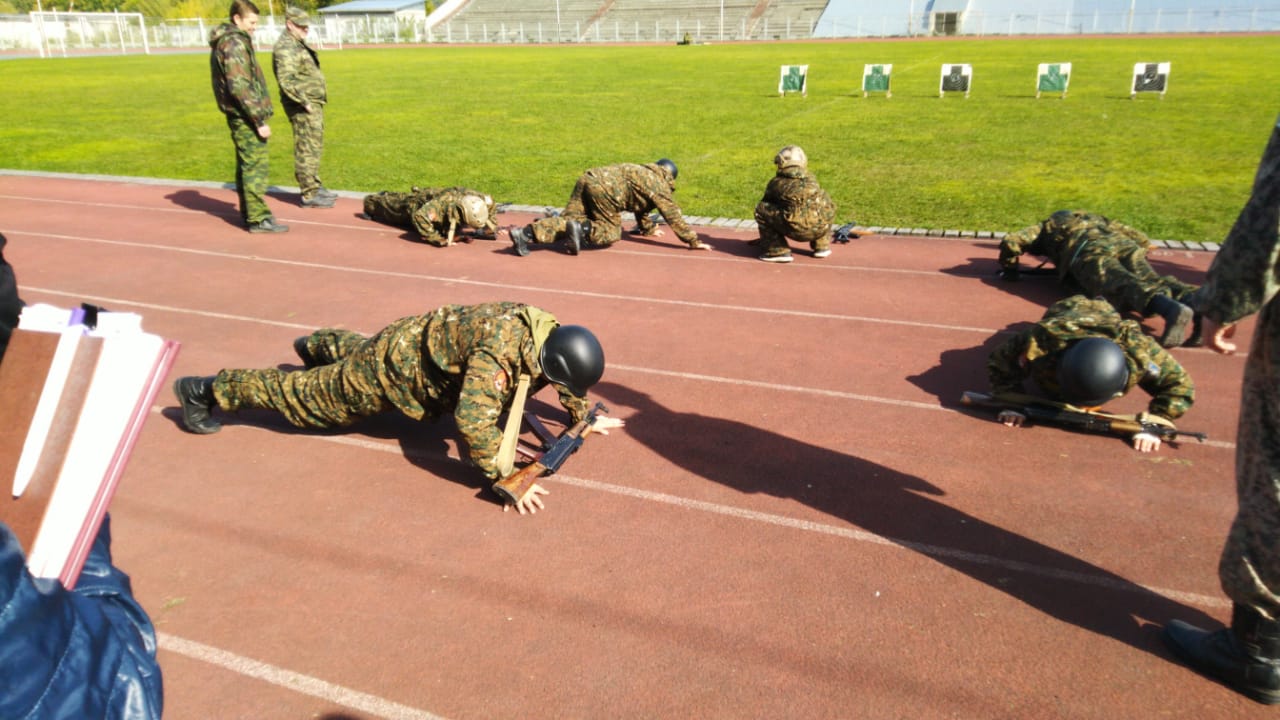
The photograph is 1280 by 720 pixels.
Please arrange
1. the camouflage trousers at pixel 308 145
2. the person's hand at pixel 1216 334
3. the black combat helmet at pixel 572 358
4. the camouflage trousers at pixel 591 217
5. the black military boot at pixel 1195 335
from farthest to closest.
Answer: the camouflage trousers at pixel 308 145, the camouflage trousers at pixel 591 217, the black military boot at pixel 1195 335, the black combat helmet at pixel 572 358, the person's hand at pixel 1216 334

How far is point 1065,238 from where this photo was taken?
8820 millimetres

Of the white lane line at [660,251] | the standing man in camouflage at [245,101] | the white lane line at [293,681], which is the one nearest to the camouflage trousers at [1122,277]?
the white lane line at [660,251]

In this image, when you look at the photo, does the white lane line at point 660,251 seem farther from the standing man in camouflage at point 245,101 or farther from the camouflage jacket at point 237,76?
the camouflage jacket at point 237,76

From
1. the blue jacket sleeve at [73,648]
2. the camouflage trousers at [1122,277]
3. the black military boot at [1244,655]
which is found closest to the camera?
the blue jacket sleeve at [73,648]

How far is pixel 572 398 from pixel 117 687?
394 cm

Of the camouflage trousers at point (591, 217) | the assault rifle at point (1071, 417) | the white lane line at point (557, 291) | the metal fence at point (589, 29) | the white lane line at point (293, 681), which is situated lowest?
the white lane line at point (293, 681)

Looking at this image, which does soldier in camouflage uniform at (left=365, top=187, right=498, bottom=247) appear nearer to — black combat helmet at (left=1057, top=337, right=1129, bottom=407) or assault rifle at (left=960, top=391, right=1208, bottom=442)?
assault rifle at (left=960, top=391, right=1208, bottom=442)

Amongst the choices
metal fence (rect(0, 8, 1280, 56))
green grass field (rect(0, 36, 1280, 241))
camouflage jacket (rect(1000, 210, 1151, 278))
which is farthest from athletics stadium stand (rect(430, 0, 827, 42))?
Answer: camouflage jacket (rect(1000, 210, 1151, 278))

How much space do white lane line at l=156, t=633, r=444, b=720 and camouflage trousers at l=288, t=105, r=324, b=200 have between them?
10156 millimetres

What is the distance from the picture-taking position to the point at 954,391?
6809 mm

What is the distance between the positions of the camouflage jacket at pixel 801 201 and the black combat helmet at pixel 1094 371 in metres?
4.85

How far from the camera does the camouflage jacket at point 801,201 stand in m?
10.1

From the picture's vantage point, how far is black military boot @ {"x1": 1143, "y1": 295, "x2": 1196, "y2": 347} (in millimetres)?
6785

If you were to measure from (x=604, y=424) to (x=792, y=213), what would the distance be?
16.5 feet
